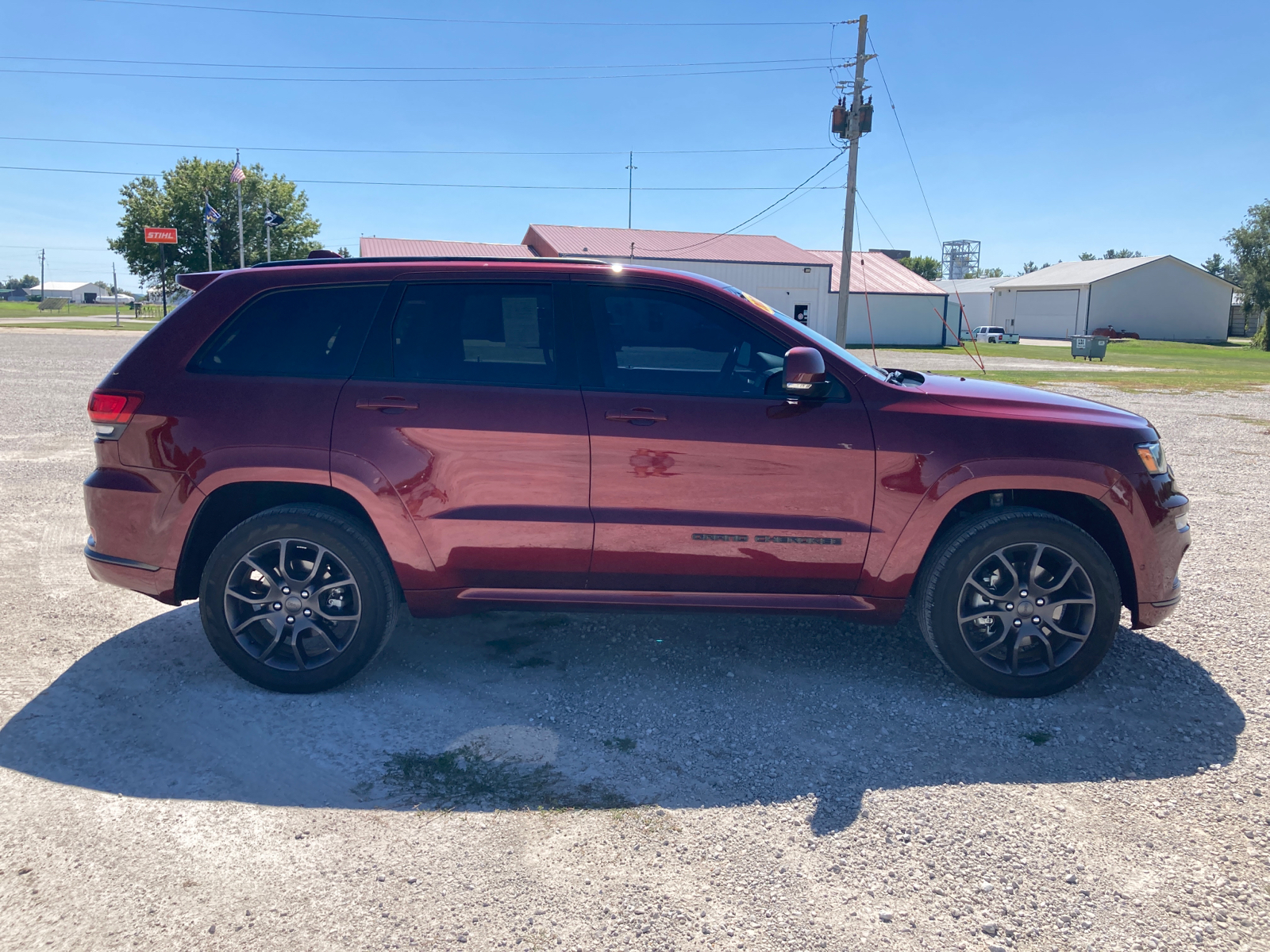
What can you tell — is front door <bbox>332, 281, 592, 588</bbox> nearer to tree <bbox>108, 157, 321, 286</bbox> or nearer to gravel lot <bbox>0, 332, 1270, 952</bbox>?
gravel lot <bbox>0, 332, 1270, 952</bbox>

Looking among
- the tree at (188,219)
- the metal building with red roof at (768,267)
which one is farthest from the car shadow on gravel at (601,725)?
the tree at (188,219)

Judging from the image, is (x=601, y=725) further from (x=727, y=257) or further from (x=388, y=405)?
(x=727, y=257)

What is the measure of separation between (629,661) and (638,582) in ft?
2.05

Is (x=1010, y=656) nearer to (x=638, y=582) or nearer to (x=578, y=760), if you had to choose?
(x=638, y=582)

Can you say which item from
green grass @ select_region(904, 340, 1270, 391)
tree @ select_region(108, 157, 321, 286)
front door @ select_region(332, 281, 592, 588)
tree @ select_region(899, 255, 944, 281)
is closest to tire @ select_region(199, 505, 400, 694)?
front door @ select_region(332, 281, 592, 588)

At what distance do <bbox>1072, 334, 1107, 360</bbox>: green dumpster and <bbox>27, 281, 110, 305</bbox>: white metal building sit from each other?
15934 cm

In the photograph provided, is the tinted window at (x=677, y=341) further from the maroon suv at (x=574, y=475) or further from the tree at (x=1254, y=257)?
the tree at (x=1254, y=257)

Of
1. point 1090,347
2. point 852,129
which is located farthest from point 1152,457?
point 1090,347

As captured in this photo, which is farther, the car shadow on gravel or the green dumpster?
the green dumpster

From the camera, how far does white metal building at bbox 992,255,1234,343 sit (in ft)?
226

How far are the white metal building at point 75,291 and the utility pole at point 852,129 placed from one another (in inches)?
6212

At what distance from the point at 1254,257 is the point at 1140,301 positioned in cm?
821

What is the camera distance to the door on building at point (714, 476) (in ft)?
12.2

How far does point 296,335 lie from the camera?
392 centimetres
